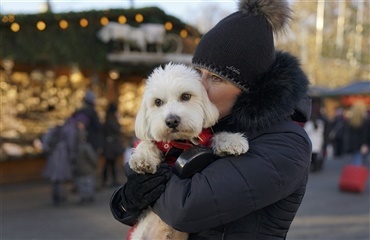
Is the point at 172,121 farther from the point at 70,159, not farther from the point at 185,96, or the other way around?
the point at 70,159

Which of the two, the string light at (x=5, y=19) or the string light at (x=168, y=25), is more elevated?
the string light at (x=5, y=19)

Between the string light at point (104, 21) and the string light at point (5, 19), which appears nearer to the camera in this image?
the string light at point (5, 19)

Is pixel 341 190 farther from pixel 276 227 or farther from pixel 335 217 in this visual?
pixel 276 227

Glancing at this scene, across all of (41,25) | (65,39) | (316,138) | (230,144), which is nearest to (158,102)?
(230,144)

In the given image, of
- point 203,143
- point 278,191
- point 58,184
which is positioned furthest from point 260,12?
point 58,184

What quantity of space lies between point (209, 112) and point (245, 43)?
1.25ft

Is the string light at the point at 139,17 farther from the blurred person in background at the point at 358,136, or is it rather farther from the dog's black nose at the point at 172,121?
the dog's black nose at the point at 172,121

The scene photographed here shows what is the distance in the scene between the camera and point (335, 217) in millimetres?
8109

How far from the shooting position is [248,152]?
1.93 metres

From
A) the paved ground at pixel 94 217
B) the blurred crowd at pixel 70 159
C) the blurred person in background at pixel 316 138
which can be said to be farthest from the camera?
the blurred person in background at pixel 316 138

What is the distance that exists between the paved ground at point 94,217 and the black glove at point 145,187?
4.81 metres

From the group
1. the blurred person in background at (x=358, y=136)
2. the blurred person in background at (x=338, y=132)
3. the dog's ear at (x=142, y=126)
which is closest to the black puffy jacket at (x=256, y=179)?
Answer: the dog's ear at (x=142, y=126)

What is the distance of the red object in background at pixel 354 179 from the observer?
10492 mm

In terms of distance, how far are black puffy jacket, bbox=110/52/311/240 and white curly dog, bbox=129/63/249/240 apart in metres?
0.12
